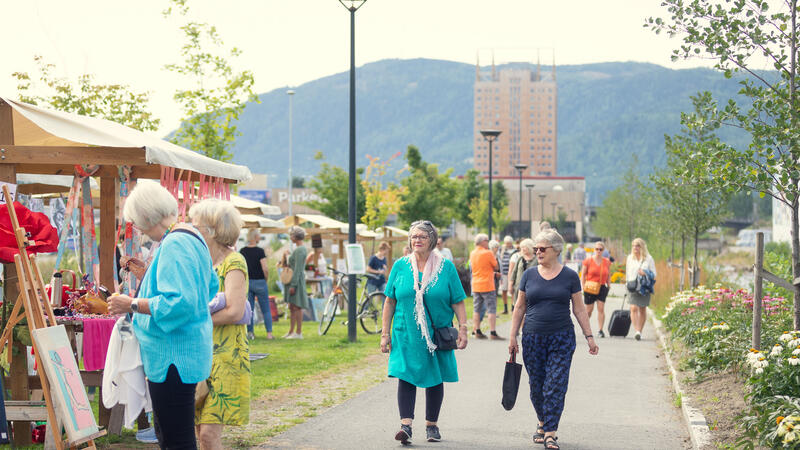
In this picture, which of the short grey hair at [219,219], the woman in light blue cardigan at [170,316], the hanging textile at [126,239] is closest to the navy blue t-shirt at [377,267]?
the hanging textile at [126,239]

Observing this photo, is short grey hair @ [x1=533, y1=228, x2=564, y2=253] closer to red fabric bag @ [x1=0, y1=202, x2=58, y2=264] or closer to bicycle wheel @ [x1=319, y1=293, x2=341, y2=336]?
red fabric bag @ [x1=0, y1=202, x2=58, y2=264]

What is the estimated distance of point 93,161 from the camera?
23.0 ft

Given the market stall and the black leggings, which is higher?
the market stall

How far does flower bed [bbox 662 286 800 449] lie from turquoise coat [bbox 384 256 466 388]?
2.26 metres

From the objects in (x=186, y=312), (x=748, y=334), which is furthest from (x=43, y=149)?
(x=748, y=334)

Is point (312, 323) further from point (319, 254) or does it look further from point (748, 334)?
point (748, 334)

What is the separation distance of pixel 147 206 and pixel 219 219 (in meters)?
0.58

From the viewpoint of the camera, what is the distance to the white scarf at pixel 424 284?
7281 millimetres

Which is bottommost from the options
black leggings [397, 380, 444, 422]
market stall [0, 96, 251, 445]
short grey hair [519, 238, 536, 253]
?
black leggings [397, 380, 444, 422]

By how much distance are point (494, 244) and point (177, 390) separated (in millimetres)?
15106

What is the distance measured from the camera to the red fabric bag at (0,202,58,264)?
20.9 ft

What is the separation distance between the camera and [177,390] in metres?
4.27

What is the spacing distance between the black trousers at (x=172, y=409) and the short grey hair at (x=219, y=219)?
2.77ft

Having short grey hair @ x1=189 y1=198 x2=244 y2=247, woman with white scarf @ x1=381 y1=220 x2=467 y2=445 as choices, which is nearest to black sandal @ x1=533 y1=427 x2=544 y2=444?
woman with white scarf @ x1=381 y1=220 x2=467 y2=445
